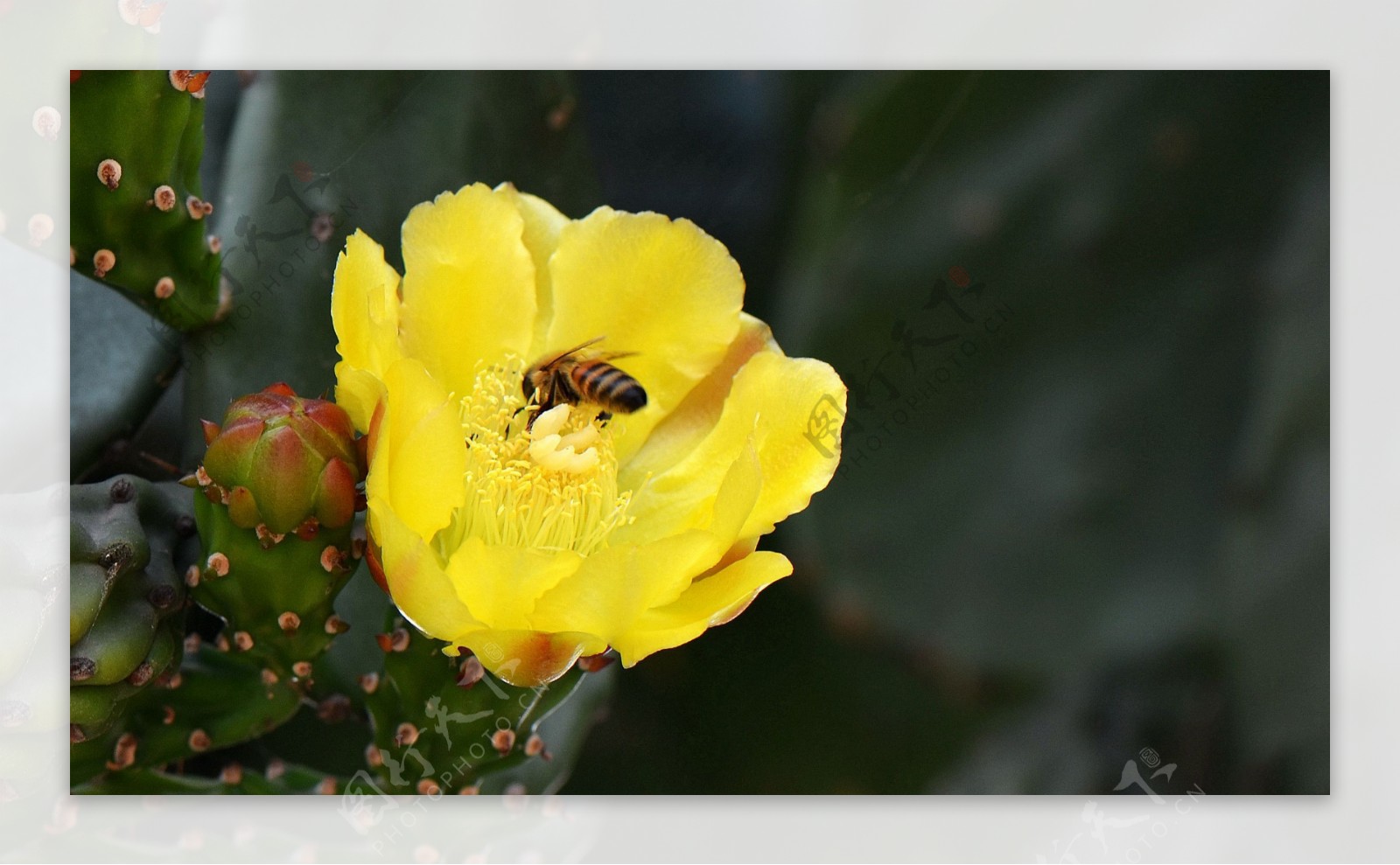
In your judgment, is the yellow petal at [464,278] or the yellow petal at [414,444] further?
the yellow petal at [464,278]

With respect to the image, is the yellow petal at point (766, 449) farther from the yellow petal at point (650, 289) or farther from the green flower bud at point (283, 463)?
the green flower bud at point (283, 463)

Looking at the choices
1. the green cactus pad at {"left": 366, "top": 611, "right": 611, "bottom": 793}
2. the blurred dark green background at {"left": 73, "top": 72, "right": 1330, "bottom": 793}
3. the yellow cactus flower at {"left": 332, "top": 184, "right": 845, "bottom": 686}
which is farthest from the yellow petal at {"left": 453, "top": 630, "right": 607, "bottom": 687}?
the blurred dark green background at {"left": 73, "top": 72, "right": 1330, "bottom": 793}

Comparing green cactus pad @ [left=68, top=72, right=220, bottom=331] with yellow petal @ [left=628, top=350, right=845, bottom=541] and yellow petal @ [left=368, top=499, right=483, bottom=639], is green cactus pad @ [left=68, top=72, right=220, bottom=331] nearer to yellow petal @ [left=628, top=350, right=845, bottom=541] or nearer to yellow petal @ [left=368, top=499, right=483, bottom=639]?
yellow petal @ [left=368, top=499, right=483, bottom=639]

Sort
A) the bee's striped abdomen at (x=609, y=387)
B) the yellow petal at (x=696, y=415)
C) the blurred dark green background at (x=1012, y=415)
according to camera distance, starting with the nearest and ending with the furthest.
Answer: the bee's striped abdomen at (x=609, y=387)
the yellow petal at (x=696, y=415)
the blurred dark green background at (x=1012, y=415)

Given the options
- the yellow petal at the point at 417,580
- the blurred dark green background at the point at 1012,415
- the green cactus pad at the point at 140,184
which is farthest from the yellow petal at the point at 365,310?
the blurred dark green background at the point at 1012,415

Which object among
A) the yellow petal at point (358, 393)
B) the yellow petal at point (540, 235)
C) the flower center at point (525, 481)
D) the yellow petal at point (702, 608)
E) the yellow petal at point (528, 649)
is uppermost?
the yellow petal at point (540, 235)

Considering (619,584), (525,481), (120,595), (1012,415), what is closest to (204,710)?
(120,595)

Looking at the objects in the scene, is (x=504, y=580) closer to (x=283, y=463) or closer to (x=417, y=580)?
(x=417, y=580)
